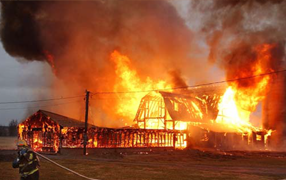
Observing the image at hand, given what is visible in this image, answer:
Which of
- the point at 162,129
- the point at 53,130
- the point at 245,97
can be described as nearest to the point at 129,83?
the point at 162,129

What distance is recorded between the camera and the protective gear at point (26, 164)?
32.2 ft

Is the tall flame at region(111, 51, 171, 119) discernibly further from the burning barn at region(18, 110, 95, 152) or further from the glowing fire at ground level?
the burning barn at region(18, 110, 95, 152)

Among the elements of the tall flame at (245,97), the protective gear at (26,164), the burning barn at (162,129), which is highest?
the tall flame at (245,97)

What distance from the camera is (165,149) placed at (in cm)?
4362

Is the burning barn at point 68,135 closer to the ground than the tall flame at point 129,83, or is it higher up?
closer to the ground

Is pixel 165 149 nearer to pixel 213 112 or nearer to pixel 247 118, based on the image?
pixel 213 112

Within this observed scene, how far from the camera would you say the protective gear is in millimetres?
9812

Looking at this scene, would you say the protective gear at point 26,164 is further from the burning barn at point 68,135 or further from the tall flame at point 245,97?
the tall flame at point 245,97

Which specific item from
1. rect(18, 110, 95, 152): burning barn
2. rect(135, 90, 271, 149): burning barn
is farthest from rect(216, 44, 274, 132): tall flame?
rect(18, 110, 95, 152): burning barn

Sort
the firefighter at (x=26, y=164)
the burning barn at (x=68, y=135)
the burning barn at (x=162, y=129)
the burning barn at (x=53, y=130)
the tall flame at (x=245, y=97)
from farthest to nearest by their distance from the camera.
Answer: the tall flame at (x=245, y=97) < the burning barn at (x=162, y=129) < the burning barn at (x=68, y=135) < the burning barn at (x=53, y=130) < the firefighter at (x=26, y=164)

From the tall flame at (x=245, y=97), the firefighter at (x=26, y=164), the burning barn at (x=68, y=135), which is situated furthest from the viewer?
the tall flame at (x=245, y=97)

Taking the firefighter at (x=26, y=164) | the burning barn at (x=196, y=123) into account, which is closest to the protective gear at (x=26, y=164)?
the firefighter at (x=26, y=164)

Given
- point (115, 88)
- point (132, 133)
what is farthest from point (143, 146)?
point (115, 88)

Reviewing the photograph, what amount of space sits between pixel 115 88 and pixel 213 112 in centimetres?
1804
